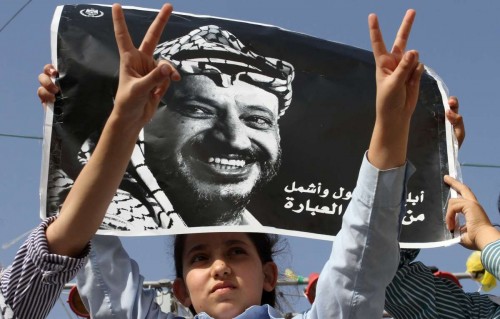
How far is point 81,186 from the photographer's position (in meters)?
2.26

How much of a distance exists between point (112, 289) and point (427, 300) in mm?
836

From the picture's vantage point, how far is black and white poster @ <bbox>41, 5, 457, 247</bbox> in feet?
9.27

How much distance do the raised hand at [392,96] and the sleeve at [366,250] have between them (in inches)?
1.4

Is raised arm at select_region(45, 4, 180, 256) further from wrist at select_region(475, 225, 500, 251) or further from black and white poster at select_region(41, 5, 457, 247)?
wrist at select_region(475, 225, 500, 251)

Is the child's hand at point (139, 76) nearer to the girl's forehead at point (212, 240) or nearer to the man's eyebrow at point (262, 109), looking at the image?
the girl's forehead at point (212, 240)

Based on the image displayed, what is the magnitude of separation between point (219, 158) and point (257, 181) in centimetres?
12

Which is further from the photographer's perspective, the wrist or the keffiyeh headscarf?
the keffiyeh headscarf

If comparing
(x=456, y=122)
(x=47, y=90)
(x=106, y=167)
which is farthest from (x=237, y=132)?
(x=106, y=167)

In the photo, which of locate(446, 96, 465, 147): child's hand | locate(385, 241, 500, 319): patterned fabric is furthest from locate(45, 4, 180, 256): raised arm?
locate(446, 96, 465, 147): child's hand

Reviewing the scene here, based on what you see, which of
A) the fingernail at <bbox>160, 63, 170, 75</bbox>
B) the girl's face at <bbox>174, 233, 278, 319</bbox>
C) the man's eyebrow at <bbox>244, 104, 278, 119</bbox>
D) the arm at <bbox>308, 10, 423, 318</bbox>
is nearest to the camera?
the fingernail at <bbox>160, 63, 170, 75</bbox>

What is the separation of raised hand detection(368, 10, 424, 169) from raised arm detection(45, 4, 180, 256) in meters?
0.44

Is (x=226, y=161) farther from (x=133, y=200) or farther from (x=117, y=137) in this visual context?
(x=117, y=137)

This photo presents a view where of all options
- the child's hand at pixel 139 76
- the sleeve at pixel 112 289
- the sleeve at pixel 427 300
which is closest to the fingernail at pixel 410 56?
the child's hand at pixel 139 76

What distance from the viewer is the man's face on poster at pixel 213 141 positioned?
287cm
